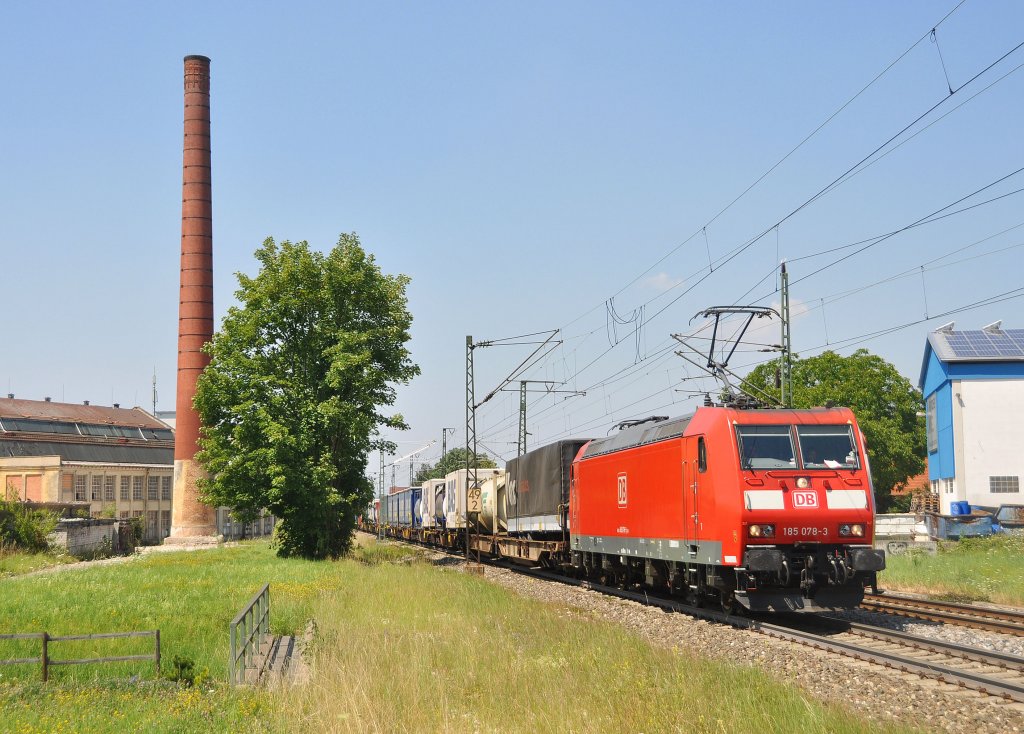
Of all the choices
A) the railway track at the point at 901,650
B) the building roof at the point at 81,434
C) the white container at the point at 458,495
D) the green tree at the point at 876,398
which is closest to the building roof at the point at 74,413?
the building roof at the point at 81,434

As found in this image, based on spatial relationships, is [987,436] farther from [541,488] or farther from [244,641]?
[244,641]

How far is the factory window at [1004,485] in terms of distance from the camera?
48.3 metres

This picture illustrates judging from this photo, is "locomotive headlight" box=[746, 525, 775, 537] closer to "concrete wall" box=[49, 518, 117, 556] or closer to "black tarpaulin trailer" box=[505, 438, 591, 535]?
"black tarpaulin trailer" box=[505, 438, 591, 535]

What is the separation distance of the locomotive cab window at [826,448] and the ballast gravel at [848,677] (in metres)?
2.83

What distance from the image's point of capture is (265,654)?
1446 cm

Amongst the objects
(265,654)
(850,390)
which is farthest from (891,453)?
(265,654)

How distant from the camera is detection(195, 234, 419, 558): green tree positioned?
130ft

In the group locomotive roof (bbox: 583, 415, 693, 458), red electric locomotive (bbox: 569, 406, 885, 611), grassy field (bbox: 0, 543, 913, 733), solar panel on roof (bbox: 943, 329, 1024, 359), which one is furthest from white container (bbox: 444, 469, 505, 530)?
solar panel on roof (bbox: 943, 329, 1024, 359)

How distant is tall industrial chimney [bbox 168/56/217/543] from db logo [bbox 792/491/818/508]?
133 ft

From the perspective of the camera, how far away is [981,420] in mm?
48906

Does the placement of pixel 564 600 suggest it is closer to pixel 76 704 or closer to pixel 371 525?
pixel 76 704

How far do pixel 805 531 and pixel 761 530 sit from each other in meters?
0.74

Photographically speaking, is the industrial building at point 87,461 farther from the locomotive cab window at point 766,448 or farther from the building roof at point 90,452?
the locomotive cab window at point 766,448

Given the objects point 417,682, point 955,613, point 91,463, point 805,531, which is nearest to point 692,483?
point 805,531
